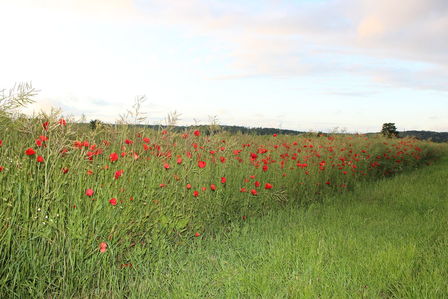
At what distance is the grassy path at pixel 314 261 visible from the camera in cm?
337

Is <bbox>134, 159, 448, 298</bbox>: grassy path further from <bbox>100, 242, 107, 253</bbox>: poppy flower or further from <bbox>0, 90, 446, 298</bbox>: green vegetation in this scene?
<bbox>100, 242, 107, 253</bbox>: poppy flower

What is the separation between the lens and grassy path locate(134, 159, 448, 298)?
11.1 ft

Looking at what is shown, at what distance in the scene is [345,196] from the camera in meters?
7.46

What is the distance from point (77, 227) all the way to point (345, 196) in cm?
540

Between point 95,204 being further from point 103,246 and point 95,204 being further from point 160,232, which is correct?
point 160,232

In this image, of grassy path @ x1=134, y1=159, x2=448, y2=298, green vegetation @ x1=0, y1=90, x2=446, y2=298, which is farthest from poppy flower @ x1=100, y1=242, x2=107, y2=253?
grassy path @ x1=134, y1=159, x2=448, y2=298

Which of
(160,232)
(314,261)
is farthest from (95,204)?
(314,261)

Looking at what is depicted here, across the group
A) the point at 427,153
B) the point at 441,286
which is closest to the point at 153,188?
the point at 441,286

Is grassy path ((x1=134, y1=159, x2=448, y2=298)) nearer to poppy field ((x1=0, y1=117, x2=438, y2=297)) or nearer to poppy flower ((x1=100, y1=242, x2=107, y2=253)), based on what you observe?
poppy field ((x1=0, y1=117, x2=438, y2=297))

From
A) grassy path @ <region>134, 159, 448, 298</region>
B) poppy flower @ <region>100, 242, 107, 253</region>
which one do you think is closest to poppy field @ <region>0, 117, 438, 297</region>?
poppy flower @ <region>100, 242, 107, 253</region>

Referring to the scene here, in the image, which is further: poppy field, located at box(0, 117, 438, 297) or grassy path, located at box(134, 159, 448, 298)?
grassy path, located at box(134, 159, 448, 298)

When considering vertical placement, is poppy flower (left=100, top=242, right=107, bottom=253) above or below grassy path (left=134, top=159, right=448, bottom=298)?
above

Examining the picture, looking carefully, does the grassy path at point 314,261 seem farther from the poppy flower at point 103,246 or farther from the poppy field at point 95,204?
the poppy flower at point 103,246

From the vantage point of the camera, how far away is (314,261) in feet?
12.4
